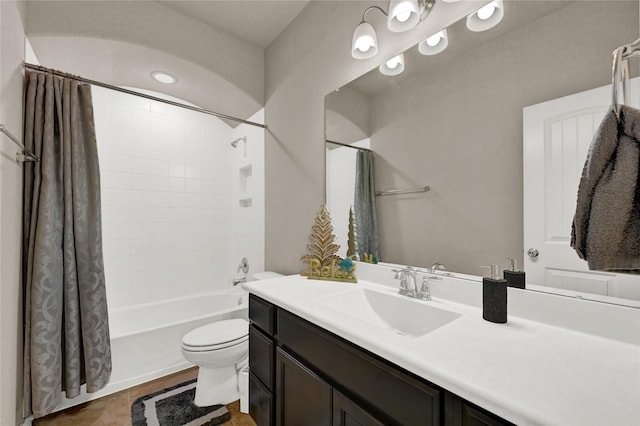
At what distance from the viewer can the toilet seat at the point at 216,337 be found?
5.40ft

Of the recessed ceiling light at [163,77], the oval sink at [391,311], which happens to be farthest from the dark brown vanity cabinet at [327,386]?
the recessed ceiling light at [163,77]

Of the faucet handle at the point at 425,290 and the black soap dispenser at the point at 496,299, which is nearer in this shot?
the black soap dispenser at the point at 496,299

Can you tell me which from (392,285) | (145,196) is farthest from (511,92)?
(145,196)

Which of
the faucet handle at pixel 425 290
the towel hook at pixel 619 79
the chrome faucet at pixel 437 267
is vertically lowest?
the faucet handle at pixel 425 290

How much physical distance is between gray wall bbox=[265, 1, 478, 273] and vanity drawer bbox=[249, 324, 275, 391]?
0.70 meters

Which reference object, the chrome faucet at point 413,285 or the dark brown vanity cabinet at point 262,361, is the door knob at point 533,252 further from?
the dark brown vanity cabinet at point 262,361

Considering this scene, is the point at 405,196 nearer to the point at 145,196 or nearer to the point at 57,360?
the point at 57,360

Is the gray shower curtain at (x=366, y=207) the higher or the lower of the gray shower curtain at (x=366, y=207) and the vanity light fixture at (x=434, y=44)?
the lower

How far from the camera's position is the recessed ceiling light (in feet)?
6.71

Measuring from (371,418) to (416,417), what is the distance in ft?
0.50

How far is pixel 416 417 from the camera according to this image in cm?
65

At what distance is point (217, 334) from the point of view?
1.79 meters

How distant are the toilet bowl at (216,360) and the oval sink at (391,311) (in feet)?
2.95

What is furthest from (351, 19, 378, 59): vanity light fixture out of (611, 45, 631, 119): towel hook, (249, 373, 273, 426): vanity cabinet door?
(249, 373, 273, 426): vanity cabinet door
